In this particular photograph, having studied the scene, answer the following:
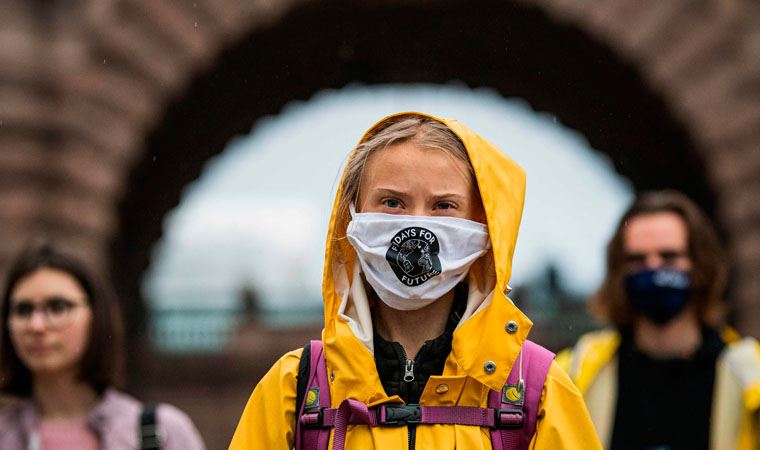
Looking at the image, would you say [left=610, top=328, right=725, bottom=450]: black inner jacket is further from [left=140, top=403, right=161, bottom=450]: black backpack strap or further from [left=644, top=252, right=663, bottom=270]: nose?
[left=140, top=403, right=161, bottom=450]: black backpack strap

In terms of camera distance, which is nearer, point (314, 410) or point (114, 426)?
point (314, 410)

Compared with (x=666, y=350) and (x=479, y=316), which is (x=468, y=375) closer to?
(x=479, y=316)

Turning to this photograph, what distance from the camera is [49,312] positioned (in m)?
3.99

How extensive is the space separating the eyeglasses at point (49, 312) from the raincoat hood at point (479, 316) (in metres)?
1.47

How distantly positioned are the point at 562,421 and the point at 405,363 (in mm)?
309

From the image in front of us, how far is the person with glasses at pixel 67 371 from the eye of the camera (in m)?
3.89

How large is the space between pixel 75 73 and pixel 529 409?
8294mm

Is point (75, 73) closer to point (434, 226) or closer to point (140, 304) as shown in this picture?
point (140, 304)

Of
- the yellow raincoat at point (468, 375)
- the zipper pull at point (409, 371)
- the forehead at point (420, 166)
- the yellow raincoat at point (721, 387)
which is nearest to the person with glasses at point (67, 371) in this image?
the yellow raincoat at point (721, 387)

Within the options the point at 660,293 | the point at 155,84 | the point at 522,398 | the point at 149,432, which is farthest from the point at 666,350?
the point at 155,84

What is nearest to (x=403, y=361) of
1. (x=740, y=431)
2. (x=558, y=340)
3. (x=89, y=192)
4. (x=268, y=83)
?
(x=740, y=431)

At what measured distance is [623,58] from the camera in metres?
10.8

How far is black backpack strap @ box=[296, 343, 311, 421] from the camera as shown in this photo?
2.65 m

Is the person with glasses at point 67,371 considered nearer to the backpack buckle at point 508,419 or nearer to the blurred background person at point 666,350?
the blurred background person at point 666,350
